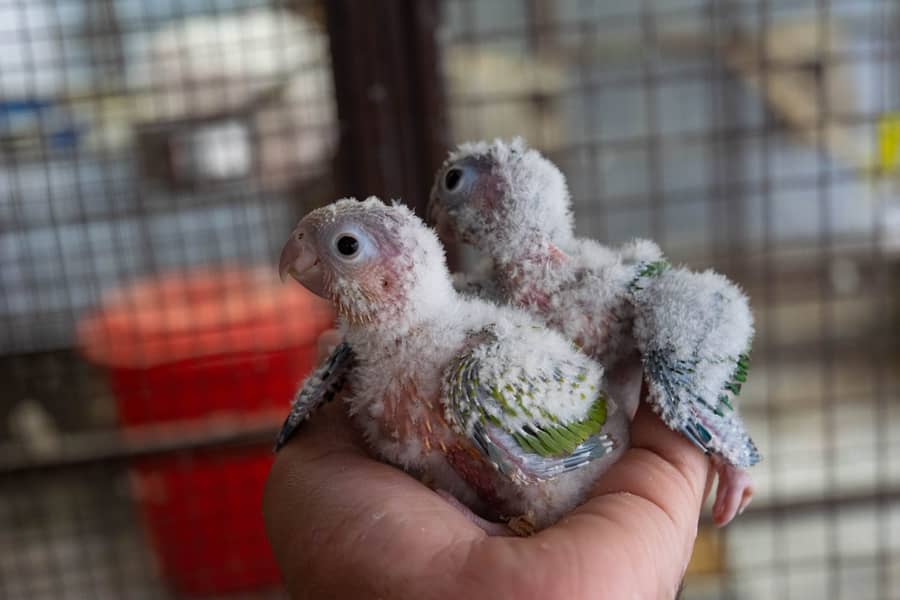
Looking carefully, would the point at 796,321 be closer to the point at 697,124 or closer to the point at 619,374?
the point at 697,124

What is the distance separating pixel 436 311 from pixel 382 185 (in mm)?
647

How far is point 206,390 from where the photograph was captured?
156cm

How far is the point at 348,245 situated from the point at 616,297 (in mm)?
213

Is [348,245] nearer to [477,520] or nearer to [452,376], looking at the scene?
[452,376]

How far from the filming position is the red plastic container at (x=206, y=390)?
1545 millimetres

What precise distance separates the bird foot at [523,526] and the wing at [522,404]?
→ 0.14ft

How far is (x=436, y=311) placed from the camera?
59cm

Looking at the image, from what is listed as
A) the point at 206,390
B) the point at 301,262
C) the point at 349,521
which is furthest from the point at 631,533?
the point at 206,390

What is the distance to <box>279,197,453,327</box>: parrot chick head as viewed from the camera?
0.56 metres

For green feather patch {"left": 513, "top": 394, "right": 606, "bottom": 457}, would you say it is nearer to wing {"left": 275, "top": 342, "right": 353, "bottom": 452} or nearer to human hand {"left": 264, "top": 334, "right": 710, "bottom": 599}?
human hand {"left": 264, "top": 334, "right": 710, "bottom": 599}

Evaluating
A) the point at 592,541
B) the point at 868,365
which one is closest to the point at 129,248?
the point at 592,541

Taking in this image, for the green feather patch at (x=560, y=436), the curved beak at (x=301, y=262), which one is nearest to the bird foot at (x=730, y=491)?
the green feather patch at (x=560, y=436)

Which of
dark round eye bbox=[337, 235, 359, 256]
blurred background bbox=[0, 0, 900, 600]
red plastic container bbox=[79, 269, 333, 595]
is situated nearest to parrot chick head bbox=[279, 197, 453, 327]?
dark round eye bbox=[337, 235, 359, 256]

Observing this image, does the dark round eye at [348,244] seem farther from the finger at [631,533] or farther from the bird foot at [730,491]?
the bird foot at [730,491]
